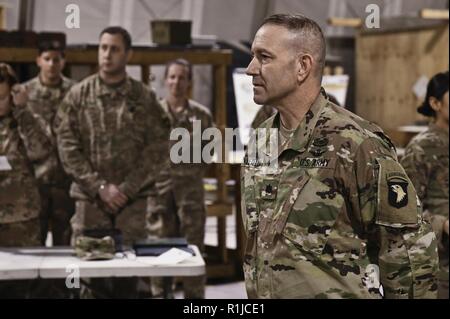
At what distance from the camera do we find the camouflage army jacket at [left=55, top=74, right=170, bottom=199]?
200 inches

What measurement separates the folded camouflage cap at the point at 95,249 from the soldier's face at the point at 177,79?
72.4 inches

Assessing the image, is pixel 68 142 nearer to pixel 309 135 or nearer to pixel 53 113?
pixel 53 113

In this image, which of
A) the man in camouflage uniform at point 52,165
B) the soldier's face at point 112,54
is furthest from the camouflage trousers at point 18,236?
the soldier's face at point 112,54

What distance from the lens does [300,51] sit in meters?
2.40

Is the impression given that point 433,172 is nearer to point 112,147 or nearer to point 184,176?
point 112,147

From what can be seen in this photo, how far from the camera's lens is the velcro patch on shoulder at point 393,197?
2352 millimetres

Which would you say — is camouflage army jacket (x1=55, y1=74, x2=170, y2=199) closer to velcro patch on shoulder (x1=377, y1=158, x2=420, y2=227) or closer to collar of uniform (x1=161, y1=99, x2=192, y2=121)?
collar of uniform (x1=161, y1=99, x2=192, y2=121)

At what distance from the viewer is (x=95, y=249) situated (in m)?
4.20

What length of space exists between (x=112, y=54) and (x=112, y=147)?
0.51 m

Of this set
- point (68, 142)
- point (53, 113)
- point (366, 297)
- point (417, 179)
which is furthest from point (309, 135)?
point (53, 113)

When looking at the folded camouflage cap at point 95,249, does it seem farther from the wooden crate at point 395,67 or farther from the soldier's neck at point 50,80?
the wooden crate at point 395,67

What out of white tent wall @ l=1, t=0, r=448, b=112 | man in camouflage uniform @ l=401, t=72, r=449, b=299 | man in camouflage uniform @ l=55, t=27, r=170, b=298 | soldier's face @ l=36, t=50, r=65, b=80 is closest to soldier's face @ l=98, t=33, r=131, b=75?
man in camouflage uniform @ l=55, t=27, r=170, b=298

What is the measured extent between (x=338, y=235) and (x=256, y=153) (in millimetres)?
357

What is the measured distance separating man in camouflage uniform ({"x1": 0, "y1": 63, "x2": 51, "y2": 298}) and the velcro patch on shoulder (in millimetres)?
2916
